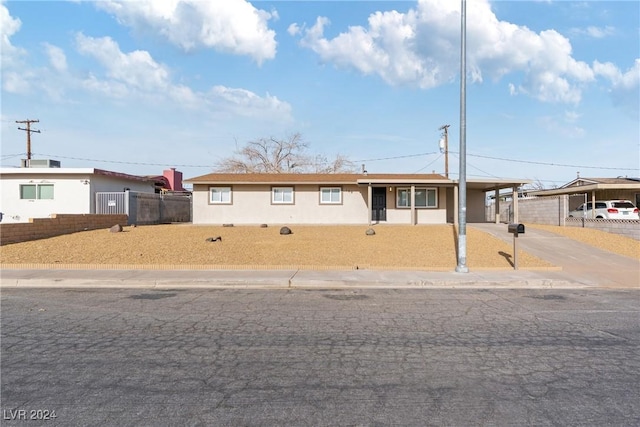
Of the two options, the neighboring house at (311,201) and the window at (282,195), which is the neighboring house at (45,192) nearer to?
the neighboring house at (311,201)

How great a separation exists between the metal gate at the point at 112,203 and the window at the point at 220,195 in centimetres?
473

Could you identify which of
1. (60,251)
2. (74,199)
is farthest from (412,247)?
(74,199)

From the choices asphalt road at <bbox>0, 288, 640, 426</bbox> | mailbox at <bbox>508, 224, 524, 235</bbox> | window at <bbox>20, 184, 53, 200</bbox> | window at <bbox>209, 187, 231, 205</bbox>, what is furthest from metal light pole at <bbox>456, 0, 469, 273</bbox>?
window at <bbox>20, 184, 53, 200</bbox>

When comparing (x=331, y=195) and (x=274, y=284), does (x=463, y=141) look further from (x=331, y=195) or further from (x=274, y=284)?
(x=331, y=195)

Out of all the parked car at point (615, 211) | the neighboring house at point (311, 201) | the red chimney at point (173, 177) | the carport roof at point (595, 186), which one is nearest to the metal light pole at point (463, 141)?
the neighboring house at point (311, 201)

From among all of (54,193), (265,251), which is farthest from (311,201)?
(54,193)

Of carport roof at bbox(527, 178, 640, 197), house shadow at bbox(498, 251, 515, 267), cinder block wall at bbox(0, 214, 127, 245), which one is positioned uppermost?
carport roof at bbox(527, 178, 640, 197)

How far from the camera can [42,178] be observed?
25219 mm

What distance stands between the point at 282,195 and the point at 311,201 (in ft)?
5.88

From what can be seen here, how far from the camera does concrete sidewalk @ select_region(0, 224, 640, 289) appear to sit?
1083 cm

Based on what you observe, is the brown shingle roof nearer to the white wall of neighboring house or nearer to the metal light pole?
the white wall of neighboring house

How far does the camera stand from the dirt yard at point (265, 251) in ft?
44.1

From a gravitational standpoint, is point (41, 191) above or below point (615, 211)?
above

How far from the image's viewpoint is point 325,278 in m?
11.3
